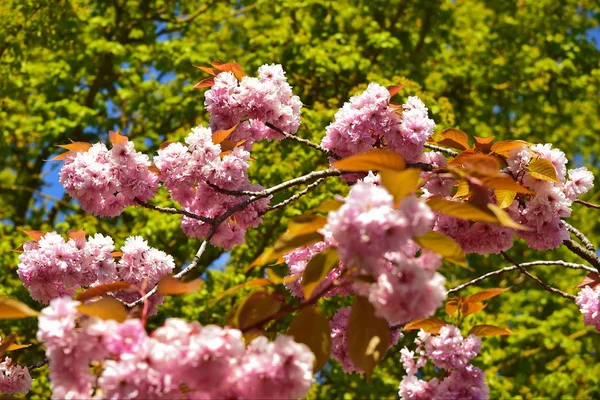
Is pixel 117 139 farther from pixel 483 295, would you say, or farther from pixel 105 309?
pixel 483 295

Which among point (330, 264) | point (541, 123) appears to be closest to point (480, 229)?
point (330, 264)

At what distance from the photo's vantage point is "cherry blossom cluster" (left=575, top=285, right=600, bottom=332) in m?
2.73

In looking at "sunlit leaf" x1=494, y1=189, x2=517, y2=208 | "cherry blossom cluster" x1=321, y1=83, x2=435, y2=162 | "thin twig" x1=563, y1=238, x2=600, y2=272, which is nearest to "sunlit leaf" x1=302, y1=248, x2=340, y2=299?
"sunlit leaf" x1=494, y1=189, x2=517, y2=208

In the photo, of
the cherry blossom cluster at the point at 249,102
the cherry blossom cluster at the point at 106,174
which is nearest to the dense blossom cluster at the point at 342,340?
the cherry blossom cluster at the point at 106,174

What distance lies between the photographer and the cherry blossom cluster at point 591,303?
107 inches

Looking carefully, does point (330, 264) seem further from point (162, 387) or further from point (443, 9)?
point (443, 9)

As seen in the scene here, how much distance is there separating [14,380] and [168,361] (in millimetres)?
1673

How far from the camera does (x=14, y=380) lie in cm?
269

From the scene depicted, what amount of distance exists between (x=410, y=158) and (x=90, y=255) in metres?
1.47

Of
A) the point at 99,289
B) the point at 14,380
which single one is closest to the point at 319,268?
the point at 99,289

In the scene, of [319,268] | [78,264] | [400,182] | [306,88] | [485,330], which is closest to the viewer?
[400,182]

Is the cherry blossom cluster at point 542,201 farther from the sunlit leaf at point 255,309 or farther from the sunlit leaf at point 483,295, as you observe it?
the sunlit leaf at point 255,309

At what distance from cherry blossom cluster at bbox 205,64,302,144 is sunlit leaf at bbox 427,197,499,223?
5.35ft

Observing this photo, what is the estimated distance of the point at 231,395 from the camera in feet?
4.61
